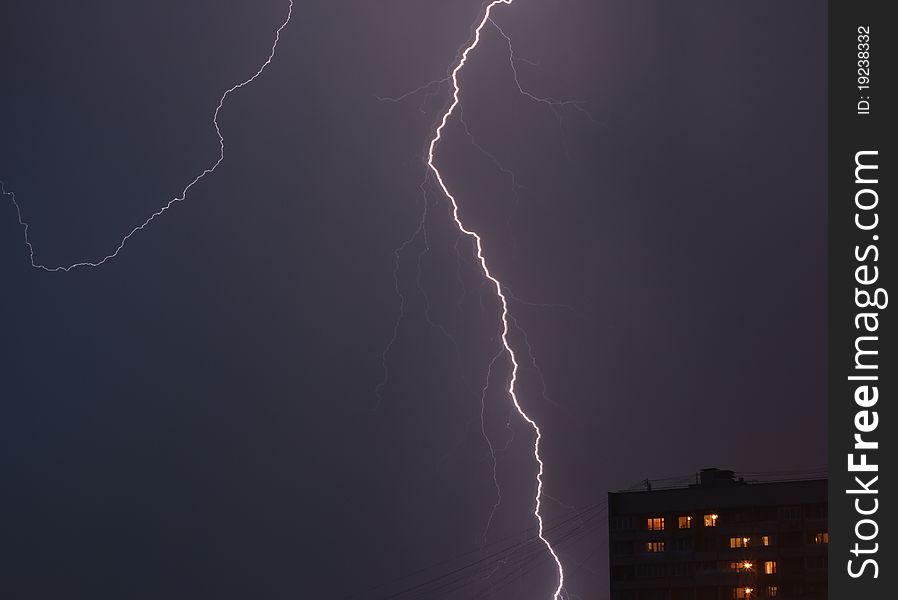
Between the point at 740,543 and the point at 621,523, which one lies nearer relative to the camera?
the point at 740,543

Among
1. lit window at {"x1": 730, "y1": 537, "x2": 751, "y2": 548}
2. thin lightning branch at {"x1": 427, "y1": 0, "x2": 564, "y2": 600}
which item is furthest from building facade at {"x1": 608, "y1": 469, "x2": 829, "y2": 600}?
thin lightning branch at {"x1": 427, "y1": 0, "x2": 564, "y2": 600}

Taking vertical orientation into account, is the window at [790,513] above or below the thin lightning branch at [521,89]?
below

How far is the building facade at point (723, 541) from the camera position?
20797mm

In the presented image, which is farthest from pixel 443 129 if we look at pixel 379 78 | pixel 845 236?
pixel 845 236

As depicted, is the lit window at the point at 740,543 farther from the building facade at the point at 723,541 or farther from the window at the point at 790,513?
the window at the point at 790,513

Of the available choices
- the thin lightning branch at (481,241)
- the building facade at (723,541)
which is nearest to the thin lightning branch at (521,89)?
the thin lightning branch at (481,241)

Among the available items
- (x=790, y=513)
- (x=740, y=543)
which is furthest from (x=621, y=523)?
(x=790, y=513)

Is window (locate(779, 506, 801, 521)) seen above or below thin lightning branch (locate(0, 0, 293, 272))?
below

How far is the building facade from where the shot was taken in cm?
2080

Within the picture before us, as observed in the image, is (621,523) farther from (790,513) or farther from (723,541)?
(790,513)

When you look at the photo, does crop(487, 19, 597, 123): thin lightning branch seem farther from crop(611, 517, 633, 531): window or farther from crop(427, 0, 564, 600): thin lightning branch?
crop(611, 517, 633, 531): window

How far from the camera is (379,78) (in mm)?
16188

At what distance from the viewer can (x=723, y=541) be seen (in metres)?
21.3

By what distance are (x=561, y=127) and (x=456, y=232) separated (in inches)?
87.7
